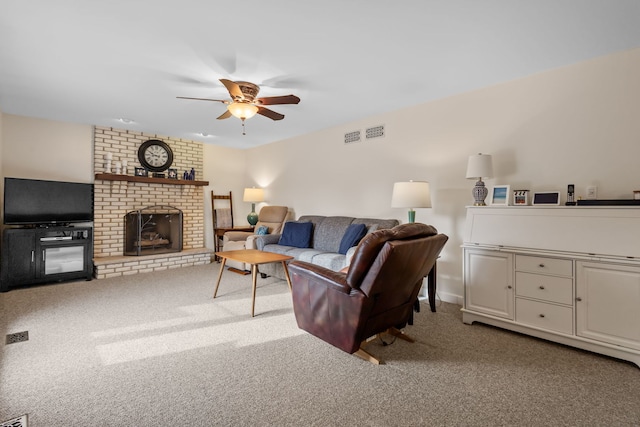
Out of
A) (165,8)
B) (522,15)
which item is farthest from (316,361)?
(522,15)

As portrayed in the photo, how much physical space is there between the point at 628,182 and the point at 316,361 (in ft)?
9.64

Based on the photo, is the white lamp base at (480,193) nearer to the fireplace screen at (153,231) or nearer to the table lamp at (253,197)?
the table lamp at (253,197)

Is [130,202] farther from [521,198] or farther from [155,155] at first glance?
[521,198]

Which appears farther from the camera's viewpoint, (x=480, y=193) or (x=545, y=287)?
(x=480, y=193)

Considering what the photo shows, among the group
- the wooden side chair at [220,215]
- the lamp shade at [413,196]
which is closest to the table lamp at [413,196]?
the lamp shade at [413,196]

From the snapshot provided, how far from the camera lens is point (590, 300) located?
2357mm

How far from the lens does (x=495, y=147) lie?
3.30 meters

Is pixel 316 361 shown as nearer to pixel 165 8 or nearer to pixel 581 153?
pixel 165 8

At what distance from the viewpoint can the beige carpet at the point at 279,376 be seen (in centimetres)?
168

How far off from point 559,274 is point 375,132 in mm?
2843

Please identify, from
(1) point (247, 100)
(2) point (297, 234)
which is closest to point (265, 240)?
(2) point (297, 234)

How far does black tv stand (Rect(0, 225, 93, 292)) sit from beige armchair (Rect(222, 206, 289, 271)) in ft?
6.70

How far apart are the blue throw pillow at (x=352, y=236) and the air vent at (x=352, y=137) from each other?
1.41 m

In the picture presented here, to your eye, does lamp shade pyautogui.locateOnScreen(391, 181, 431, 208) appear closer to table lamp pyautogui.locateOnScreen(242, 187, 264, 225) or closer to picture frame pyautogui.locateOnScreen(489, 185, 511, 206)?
picture frame pyautogui.locateOnScreen(489, 185, 511, 206)
